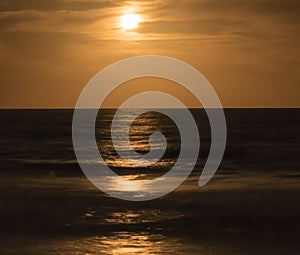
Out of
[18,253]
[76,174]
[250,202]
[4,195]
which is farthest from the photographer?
[76,174]

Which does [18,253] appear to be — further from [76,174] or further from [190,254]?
[76,174]

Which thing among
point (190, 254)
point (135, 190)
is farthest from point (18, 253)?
point (135, 190)

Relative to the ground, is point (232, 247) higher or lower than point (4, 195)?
lower

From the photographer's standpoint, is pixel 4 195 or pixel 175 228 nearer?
pixel 175 228

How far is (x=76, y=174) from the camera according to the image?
36.5 m

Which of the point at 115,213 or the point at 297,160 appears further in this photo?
the point at 297,160

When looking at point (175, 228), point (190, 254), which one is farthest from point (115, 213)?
point (190, 254)

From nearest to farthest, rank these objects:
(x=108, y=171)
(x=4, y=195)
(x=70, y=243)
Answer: (x=70, y=243)
(x=4, y=195)
(x=108, y=171)

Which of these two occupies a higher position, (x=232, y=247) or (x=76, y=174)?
(x=76, y=174)

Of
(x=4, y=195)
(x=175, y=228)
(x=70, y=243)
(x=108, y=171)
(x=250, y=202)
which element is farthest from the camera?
(x=108, y=171)

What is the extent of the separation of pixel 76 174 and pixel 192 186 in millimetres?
8740

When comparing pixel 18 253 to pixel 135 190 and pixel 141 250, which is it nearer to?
pixel 141 250

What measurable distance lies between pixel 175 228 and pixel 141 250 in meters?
3.33

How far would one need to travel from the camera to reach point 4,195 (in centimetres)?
2623
